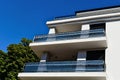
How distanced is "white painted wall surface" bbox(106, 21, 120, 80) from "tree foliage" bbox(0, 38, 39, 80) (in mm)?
14270

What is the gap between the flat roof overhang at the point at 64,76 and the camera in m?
14.9

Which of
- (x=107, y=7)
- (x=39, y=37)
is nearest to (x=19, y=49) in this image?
(x=39, y=37)

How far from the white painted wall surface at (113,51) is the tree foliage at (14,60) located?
14270 millimetres

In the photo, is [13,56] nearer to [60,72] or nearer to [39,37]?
[39,37]

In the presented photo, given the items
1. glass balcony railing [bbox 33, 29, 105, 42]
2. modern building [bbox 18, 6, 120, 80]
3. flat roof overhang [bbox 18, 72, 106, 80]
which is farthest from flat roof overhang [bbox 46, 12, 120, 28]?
flat roof overhang [bbox 18, 72, 106, 80]

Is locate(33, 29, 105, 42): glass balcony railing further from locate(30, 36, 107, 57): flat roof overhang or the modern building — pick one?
locate(30, 36, 107, 57): flat roof overhang

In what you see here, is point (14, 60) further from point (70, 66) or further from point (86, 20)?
point (70, 66)

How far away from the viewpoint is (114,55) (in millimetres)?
16672

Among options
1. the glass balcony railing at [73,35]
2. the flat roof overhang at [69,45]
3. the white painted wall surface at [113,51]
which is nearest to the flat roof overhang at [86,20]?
the white painted wall surface at [113,51]

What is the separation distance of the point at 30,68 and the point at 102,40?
6.78 m

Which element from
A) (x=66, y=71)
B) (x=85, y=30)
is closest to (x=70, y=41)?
(x=85, y=30)

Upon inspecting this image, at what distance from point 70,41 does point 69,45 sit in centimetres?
46

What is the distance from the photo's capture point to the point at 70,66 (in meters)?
16.9

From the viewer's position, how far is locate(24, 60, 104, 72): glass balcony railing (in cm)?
1602
